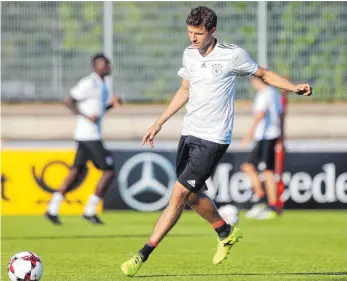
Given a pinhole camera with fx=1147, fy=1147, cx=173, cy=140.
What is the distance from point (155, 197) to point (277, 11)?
172 inches

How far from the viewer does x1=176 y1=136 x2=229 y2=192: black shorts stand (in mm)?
9516

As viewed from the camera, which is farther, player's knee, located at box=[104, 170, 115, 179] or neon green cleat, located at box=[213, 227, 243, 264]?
player's knee, located at box=[104, 170, 115, 179]

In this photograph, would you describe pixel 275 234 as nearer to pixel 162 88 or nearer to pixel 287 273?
pixel 287 273

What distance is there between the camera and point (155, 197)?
57.5 ft

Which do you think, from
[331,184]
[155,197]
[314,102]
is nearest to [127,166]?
[155,197]

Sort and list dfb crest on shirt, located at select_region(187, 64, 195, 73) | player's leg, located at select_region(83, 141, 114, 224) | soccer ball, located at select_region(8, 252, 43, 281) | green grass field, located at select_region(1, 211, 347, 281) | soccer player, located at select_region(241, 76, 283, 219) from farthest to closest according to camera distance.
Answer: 1. soccer player, located at select_region(241, 76, 283, 219)
2. player's leg, located at select_region(83, 141, 114, 224)
3. green grass field, located at select_region(1, 211, 347, 281)
4. dfb crest on shirt, located at select_region(187, 64, 195, 73)
5. soccer ball, located at select_region(8, 252, 43, 281)

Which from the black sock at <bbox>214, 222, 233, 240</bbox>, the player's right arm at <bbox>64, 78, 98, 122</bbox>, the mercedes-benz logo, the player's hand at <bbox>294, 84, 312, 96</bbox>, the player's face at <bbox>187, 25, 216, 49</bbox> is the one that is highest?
the player's face at <bbox>187, 25, 216, 49</bbox>

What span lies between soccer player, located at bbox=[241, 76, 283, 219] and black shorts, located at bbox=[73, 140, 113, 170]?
7.17ft

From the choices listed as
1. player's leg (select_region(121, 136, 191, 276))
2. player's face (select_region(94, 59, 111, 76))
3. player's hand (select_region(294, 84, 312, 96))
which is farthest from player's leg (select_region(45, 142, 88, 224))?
player's hand (select_region(294, 84, 312, 96))

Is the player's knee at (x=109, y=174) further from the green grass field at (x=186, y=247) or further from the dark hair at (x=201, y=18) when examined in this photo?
the dark hair at (x=201, y=18)

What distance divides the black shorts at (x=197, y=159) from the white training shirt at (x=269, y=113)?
22.7 ft

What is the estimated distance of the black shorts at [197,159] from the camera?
9.52 meters

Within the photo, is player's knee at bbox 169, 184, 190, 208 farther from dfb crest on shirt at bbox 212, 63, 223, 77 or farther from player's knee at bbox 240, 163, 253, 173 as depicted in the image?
player's knee at bbox 240, 163, 253, 173

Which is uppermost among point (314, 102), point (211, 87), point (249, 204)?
point (211, 87)
